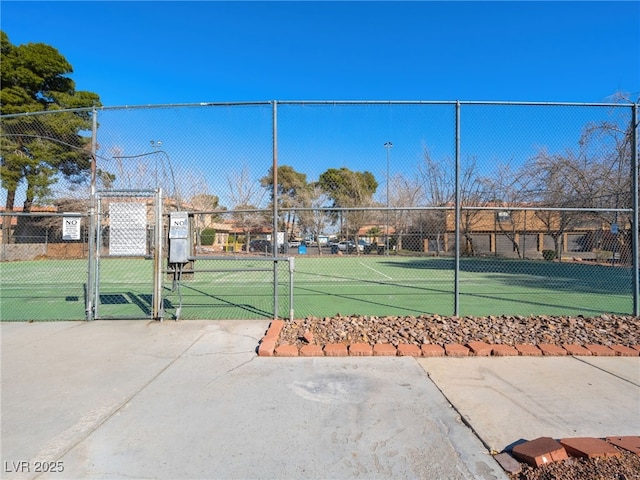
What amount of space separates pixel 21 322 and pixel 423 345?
23.7 feet

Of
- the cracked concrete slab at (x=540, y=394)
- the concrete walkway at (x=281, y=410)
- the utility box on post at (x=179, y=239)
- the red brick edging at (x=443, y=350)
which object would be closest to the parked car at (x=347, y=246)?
the utility box on post at (x=179, y=239)

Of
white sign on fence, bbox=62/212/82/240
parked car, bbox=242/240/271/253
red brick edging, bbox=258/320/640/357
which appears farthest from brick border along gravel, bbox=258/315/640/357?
parked car, bbox=242/240/271/253

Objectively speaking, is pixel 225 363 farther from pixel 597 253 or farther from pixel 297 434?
pixel 597 253

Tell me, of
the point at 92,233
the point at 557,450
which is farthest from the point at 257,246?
the point at 557,450

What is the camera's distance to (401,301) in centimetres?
884

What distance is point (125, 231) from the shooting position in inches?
258

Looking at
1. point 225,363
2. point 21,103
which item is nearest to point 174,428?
point 225,363

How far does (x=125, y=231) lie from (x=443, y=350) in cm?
573

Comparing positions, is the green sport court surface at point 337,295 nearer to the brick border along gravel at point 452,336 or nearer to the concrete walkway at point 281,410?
the brick border along gravel at point 452,336

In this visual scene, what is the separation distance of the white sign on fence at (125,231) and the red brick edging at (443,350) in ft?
10.6

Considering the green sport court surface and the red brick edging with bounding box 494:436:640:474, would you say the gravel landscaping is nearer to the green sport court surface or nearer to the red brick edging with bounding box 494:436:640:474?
the green sport court surface

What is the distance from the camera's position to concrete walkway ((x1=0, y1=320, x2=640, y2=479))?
2666 mm

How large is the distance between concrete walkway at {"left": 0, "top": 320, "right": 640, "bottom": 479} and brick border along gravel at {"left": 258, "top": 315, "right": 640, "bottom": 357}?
0.19 m

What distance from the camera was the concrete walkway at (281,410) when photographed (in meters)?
2.67
